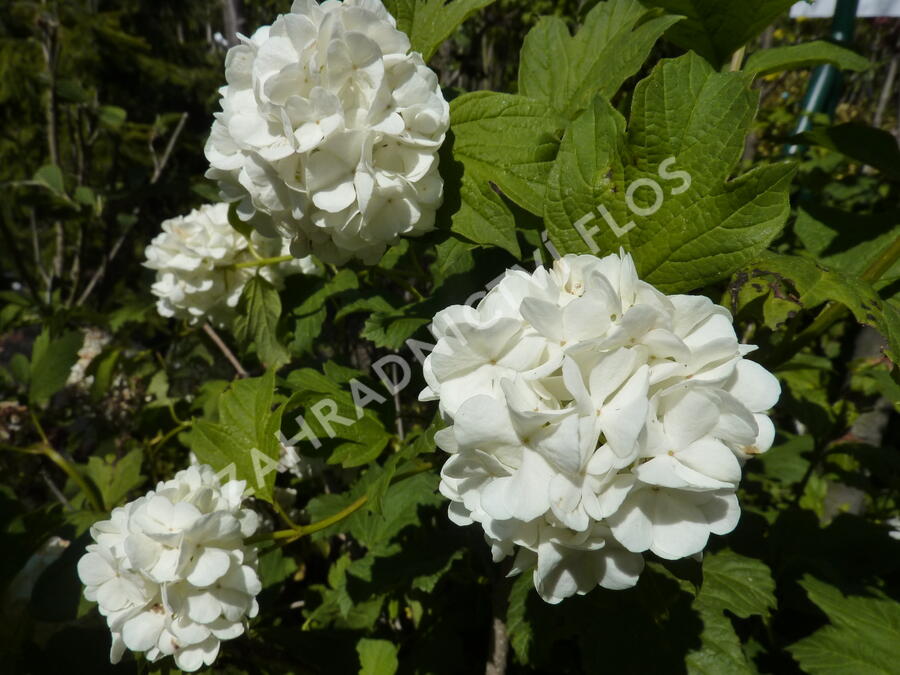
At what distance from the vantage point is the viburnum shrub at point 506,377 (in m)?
0.74

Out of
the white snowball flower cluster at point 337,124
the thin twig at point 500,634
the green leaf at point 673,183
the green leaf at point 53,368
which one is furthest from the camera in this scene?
the green leaf at point 53,368

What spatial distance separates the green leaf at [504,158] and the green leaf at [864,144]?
2.25 ft

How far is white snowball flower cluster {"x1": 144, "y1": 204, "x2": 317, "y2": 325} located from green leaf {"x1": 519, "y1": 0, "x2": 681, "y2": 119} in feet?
2.95

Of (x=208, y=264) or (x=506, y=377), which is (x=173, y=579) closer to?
(x=506, y=377)

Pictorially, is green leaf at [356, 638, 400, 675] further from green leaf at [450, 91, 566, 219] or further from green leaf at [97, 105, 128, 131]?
green leaf at [97, 105, 128, 131]

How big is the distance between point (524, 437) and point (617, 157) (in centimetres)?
43

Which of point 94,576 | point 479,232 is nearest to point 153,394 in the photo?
point 94,576

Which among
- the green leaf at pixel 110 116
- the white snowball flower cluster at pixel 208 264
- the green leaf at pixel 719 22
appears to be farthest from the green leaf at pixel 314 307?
the green leaf at pixel 110 116

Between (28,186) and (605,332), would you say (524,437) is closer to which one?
(605,332)

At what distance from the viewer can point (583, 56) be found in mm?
1204

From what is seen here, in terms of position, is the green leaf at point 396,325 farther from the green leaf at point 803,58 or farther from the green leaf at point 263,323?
the green leaf at point 803,58

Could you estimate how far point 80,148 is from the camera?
10.4 ft

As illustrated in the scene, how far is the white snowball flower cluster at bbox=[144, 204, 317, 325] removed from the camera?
1851 millimetres

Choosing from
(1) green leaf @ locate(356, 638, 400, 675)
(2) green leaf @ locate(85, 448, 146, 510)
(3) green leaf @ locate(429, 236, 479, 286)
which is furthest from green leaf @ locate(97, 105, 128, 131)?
(1) green leaf @ locate(356, 638, 400, 675)
